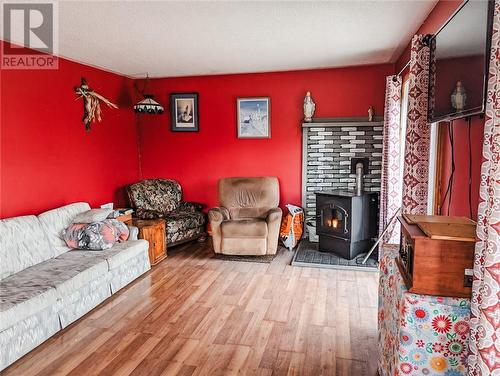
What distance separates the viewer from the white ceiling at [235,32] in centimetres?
277

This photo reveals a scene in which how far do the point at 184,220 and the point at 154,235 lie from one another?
2.22 ft

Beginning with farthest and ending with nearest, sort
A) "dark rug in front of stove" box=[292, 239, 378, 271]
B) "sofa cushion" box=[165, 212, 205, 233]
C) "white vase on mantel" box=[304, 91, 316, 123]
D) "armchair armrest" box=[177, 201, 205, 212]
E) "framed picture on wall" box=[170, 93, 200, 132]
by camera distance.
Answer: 1. "framed picture on wall" box=[170, 93, 200, 132]
2. "armchair armrest" box=[177, 201, 205, 212]
3. "white vase on mantel" box=[304, 91, 316, 123]
4. "sofa cushion" box=[165, 212, 205, 233]
5. "dark rug in front of stove" box=[292, 239, 378, 271]

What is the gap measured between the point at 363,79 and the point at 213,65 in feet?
6.67

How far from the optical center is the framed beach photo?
5.31 meters

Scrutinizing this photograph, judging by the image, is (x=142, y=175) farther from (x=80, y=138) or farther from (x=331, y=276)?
(x=331, y=276)

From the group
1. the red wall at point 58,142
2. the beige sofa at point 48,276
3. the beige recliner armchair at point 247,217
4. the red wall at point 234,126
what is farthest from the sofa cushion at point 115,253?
the red wall at point 234,126

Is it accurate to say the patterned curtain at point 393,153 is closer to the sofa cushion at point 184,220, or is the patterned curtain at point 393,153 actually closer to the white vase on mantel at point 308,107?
the white vase on mantel at point 308,107

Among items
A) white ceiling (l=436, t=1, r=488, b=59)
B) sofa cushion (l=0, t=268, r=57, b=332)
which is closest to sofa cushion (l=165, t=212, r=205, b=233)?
sofa cushion (l=0, t=268, r=57, b=332)

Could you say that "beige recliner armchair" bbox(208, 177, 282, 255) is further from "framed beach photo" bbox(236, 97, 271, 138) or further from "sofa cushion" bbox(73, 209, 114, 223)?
"sofa cushion" bbox(73, 209, 114, 223)

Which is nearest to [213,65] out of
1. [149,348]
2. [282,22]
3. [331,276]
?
[282,22]

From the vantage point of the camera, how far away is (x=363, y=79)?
16.3ft

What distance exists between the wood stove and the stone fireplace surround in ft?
1.71

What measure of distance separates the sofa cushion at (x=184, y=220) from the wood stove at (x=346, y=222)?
169cm

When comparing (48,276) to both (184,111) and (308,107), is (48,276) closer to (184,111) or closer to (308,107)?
(184,111)
